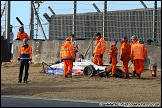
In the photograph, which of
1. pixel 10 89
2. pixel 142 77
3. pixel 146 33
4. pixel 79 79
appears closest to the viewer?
pixel 10 89

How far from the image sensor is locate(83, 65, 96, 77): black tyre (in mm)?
19062

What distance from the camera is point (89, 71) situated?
19.2 meters

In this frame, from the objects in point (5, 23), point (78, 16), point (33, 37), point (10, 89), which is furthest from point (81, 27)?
point (10, 89)

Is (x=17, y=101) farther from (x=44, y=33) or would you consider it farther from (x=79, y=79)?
(x=44, y=33)

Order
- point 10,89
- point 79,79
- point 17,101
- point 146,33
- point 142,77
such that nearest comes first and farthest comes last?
1. point 17,101
2. point 10,89
3. point 79,79
4. point 142,77
5. point 146,33

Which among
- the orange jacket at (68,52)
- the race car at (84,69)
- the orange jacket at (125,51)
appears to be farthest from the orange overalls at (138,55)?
the orange jacket at (68,52)

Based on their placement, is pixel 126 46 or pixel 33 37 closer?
pixel 126 46

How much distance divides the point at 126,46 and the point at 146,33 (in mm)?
4188

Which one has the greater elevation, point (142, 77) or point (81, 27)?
point (81, 27)

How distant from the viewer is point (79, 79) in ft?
60.4

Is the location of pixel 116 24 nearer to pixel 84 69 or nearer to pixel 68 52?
pixel 84 69

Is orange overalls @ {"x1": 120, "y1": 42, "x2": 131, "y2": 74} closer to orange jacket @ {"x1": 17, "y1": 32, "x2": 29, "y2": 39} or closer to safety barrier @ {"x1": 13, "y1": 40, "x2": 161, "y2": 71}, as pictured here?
safety barrier @ {"x1": 13, "y1": 40, "x2": 161, "y2": 71}

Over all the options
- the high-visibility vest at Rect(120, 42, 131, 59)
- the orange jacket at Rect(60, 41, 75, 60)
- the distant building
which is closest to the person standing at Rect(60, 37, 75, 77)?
the orange jacket at Rect(60, 41, 75, 60)

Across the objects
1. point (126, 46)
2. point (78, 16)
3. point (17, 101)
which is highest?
point (78, 16)
